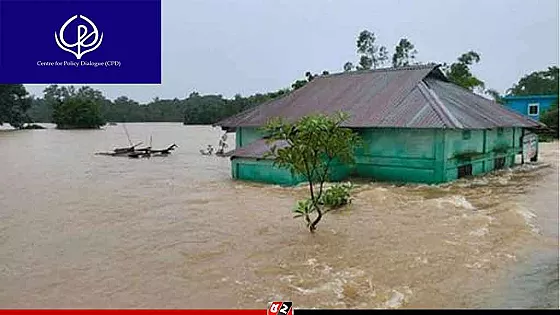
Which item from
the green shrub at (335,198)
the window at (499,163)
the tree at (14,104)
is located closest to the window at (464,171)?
the window at (499,163)

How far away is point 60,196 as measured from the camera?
13117 millimetres

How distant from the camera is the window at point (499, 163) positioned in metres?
16.8

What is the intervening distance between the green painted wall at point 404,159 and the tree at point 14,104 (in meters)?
40.5

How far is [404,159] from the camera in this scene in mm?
13820

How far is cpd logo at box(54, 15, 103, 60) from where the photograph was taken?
29.7 feet

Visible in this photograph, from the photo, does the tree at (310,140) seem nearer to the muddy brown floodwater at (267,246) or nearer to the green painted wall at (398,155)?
the muddy brown floodwater at (267,246)

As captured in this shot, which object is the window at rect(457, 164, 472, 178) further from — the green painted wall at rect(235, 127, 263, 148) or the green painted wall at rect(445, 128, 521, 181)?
the green painted wall at rect(235, 127, 263, 148)

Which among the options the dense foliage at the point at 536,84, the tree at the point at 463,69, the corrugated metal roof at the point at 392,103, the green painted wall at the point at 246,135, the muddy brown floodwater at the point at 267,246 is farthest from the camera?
the dense foliage at the point at 536,84

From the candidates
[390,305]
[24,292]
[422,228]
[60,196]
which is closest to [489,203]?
[422,228]

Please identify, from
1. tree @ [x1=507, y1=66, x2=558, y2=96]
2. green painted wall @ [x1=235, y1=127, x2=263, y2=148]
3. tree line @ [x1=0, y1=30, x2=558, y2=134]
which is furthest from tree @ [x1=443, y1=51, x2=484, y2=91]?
green painted wall @ [x1=235, y1=127, x2=263, y2=148]

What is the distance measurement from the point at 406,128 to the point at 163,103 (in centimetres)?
5788

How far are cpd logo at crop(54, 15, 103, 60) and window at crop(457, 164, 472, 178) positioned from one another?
32.9 feet

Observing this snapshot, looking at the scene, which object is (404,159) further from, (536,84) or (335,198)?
(536,84)

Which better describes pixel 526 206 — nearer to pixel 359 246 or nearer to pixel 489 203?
pixel 489 203
